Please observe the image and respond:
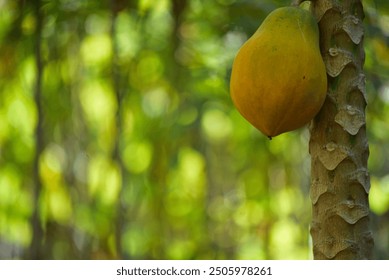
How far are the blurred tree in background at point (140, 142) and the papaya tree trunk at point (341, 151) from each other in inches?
37.8

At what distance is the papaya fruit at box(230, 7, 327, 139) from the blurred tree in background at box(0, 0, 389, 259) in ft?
3.10

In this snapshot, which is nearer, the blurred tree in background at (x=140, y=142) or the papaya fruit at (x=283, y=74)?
the papaya fruit at (x=283, y=74)

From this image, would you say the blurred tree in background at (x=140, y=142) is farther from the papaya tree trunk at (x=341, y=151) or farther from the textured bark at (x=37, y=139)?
the papaya tree trunk at (x=341, y=151)

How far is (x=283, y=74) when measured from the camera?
2.50 feet

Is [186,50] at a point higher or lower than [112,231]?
higher

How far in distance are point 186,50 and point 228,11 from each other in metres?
0.23

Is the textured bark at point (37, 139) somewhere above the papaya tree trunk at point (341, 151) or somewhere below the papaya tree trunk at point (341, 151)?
below

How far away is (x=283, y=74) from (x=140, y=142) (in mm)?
1302

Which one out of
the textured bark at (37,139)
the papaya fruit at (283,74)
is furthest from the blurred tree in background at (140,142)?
the papaya fruit at (283,74)

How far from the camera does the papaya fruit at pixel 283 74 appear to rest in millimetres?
757

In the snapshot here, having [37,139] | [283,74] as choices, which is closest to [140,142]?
[37,139]
